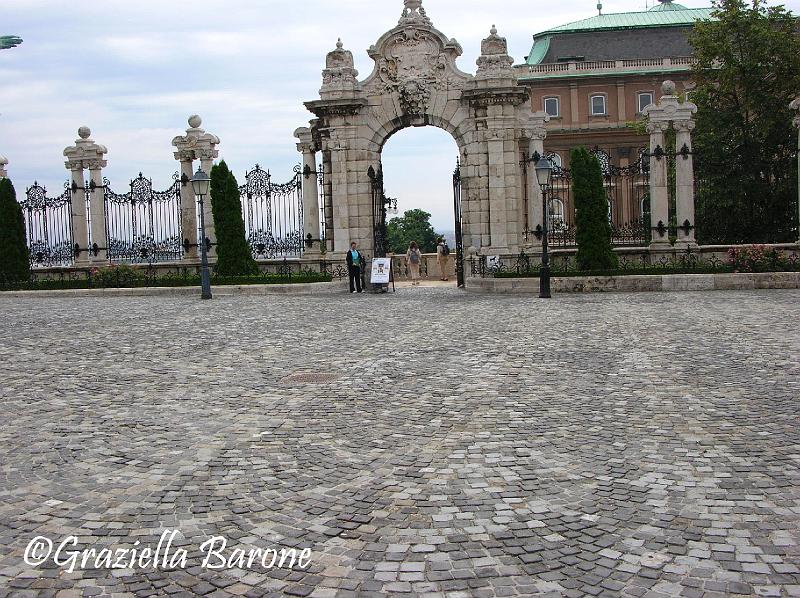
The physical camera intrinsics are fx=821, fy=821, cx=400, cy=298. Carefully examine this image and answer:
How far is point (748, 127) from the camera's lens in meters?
30.2

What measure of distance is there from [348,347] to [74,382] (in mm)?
4032

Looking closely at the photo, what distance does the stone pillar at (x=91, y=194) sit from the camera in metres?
29.4

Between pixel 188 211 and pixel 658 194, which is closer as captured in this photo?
pixel 658 194

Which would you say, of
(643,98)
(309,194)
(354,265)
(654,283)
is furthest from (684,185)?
(643,98)

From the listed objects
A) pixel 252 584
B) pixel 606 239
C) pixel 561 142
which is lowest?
pixel 252 584

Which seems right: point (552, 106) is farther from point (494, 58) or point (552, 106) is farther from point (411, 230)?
point (494, 58)

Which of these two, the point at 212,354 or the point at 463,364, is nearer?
the point at 463,364

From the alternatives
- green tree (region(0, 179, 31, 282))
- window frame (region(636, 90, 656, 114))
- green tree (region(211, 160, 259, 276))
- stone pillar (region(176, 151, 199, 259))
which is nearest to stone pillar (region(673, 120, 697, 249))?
green tree (region(211, 160, 259, 276))

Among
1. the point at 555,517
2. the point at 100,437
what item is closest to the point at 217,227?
the point at 100,437

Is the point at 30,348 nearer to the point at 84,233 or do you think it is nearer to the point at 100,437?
the point at 100,437

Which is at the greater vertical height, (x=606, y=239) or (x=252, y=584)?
(x=606, y=239)

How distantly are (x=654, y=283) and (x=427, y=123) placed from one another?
363 inches

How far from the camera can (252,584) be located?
415 cm

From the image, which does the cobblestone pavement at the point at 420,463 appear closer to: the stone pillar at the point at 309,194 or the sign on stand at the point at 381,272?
the sign on stand at the point at 381,272
